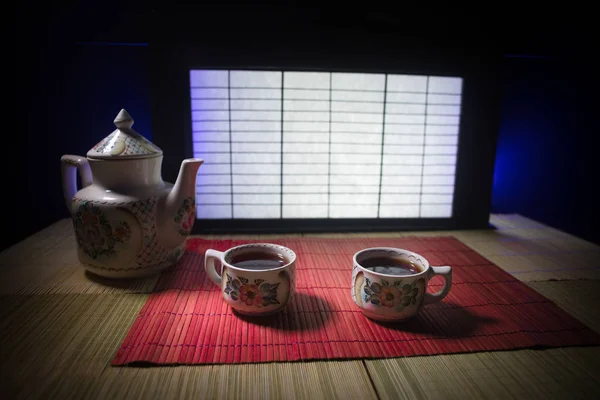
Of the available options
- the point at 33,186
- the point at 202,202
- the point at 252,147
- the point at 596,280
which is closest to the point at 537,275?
the point at 596,280

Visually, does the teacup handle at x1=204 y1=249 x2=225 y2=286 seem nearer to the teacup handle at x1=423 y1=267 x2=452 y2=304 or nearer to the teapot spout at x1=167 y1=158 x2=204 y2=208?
the teapot spout at x1=167 y1=158 x2=204 y2=208

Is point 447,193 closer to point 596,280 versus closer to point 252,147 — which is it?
point 596,280

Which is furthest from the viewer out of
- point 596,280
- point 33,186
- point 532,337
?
point 33,186

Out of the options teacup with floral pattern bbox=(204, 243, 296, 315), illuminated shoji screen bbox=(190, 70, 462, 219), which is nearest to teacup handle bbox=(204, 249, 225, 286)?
teacup with floral pattern bbox=(204, 243, 296, 315)

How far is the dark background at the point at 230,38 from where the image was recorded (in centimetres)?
227

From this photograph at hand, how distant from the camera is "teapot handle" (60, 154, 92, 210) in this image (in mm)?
1852

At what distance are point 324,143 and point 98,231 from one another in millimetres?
1399

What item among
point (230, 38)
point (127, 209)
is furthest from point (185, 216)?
point (230, 38)

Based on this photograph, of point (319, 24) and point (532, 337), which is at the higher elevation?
point (319, 24)

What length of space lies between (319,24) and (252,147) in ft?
2.59

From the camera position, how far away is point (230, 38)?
7.44 ft

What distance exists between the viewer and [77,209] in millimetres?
1689

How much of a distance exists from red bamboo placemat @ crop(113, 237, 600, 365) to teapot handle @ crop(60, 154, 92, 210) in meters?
0.55

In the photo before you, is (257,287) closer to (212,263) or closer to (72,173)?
(212,263)
